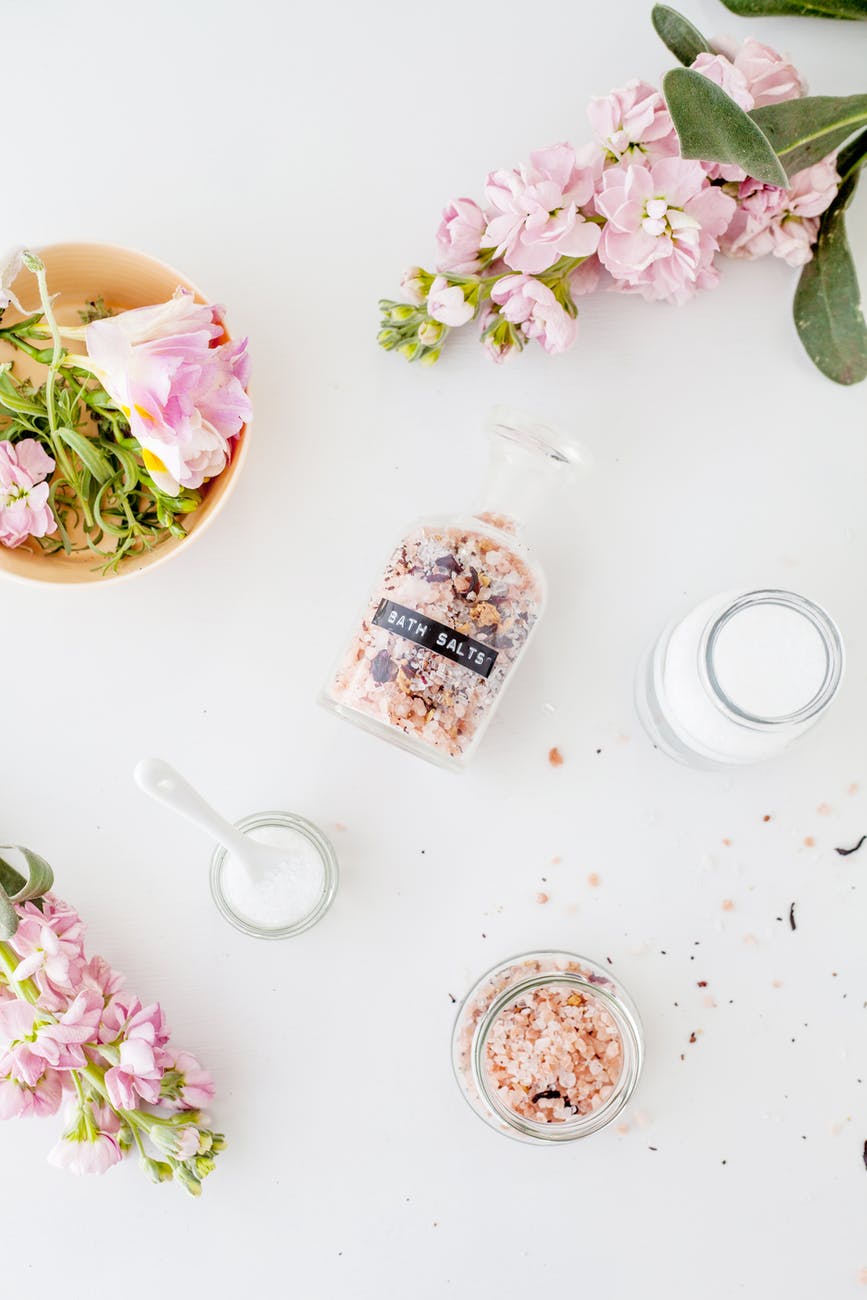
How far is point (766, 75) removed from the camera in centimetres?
79

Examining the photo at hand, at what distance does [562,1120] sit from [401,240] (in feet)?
2.41

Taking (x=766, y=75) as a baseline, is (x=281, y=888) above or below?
below

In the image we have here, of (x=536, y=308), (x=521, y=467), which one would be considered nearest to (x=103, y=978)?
(x=521, y=467)

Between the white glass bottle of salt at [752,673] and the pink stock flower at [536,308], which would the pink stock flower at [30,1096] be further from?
the pink stock flower at [536,308]

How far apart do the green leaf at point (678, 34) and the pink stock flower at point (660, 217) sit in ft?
0.35

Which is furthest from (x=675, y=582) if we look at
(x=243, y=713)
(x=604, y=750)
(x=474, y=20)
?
(x=474, y=20)

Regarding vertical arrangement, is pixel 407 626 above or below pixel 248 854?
above

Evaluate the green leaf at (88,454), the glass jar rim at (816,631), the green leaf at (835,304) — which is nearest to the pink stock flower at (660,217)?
the green leaf at (835,304)

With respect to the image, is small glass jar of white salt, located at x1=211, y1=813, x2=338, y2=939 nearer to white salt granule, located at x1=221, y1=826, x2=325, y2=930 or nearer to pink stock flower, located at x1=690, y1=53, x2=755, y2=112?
white salt granule, located at x1=221, y1=826, x2=325, y2=930

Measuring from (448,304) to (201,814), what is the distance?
433mm

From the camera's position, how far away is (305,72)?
876 mm

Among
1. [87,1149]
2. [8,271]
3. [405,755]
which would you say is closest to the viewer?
[8,271]

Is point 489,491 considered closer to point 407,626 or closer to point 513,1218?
point 407,626

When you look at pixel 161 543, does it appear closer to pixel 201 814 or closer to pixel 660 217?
pixel 201 814
